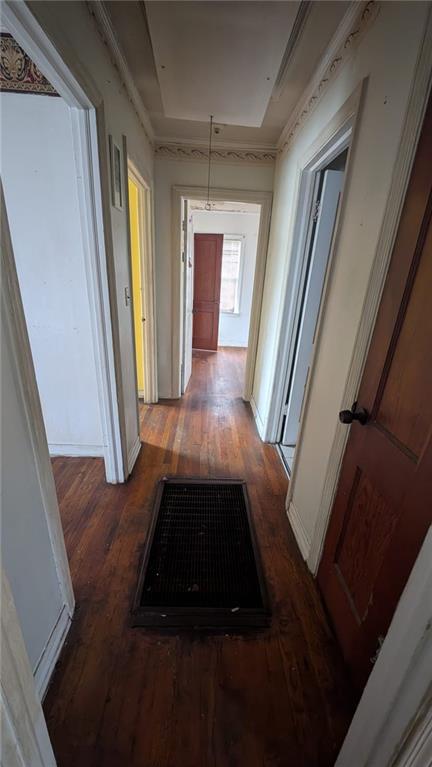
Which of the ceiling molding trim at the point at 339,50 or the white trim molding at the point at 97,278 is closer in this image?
the ceiling molding trim at the point at 339,50

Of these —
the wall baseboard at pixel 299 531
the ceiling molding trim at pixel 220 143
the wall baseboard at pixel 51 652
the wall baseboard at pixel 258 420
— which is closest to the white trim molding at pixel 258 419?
the wall baseboard at pixel 258 420

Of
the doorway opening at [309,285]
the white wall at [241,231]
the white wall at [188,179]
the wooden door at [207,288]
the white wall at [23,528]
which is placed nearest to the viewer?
the white wall at [23,528]

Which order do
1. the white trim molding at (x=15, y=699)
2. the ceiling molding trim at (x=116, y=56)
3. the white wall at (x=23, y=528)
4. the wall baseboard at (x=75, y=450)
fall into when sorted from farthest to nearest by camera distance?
1. the wall baseboard at (x=75, y=450)
2. the ceiling molding trim at (x=116, y=56)
3. the white wall at (x=23, y=528)
4. the white trim molding at (x=15, y=699)

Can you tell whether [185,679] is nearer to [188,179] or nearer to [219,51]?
[219,51]

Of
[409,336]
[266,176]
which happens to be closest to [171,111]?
A: [266,176]

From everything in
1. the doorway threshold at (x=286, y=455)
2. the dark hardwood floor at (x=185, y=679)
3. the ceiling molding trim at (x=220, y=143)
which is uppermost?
the ceiling molding trim at (x=220, y=143)

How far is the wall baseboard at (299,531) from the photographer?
1575mm

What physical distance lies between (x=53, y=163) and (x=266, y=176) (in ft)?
6.14

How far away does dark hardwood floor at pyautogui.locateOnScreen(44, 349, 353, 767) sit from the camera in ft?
3.08

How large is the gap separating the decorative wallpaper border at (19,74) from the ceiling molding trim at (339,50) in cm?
139

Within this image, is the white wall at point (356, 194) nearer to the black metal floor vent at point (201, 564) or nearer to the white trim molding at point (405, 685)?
the black metal floor vent at point (201, 564)

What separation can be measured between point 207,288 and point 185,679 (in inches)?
196

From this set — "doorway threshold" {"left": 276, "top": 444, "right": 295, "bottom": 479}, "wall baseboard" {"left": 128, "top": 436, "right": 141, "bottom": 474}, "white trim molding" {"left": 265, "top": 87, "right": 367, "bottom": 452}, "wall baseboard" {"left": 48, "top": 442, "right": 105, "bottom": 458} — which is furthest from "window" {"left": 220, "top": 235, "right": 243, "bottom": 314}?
"wall baseboard" {"left": 48, "top": 442, "right": 105, "bottom": 458}

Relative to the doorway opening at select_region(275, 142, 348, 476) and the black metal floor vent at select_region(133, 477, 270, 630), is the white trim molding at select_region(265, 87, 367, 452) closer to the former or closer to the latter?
the doorway opening at select_region(275, 142, 348, 476)
